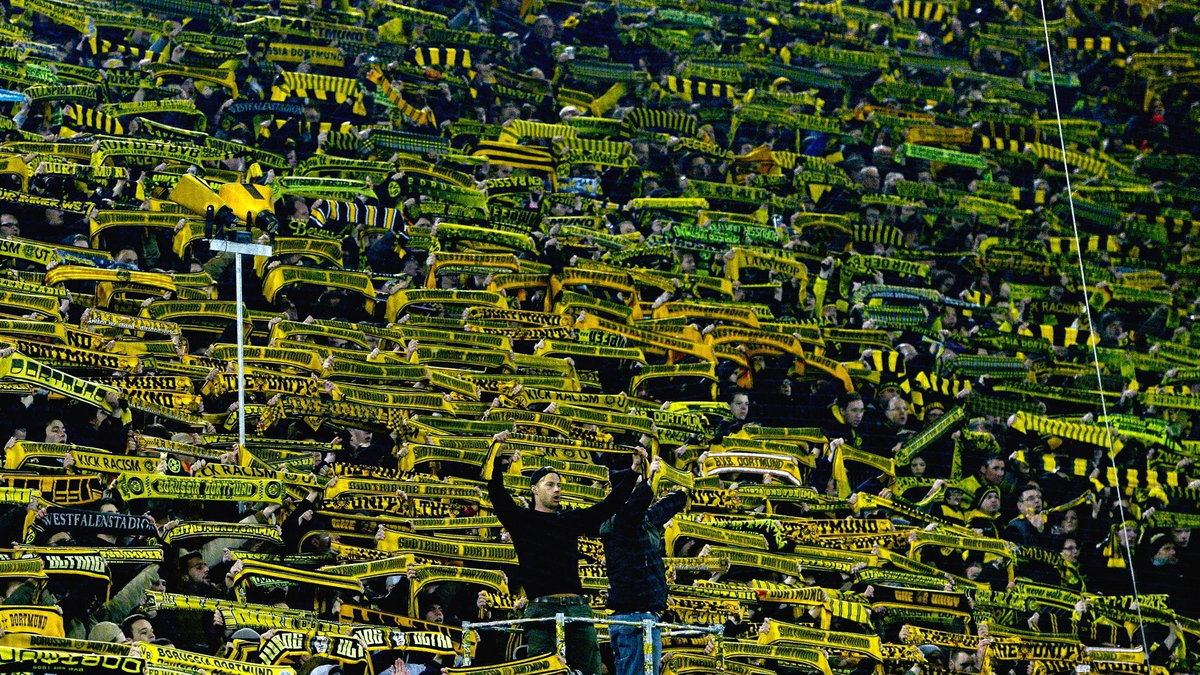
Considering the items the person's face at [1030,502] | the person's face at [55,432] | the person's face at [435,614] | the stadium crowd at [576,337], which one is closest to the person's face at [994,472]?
the stadium crowd at [576,337]

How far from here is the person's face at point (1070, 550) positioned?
1777cm

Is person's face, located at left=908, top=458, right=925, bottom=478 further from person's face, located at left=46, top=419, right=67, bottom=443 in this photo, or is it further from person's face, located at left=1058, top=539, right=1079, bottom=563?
person's face, located at left=46, top=419, right=67, bottom=443

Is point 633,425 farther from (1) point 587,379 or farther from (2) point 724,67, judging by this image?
(2) point 724,67

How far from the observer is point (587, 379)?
17.7 meters

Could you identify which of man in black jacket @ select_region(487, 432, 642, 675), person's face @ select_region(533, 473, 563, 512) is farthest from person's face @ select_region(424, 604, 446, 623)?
person's face @ select_region(533, 473, 563, 512)

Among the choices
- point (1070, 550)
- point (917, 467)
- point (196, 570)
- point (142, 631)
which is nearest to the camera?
point (142, 631)

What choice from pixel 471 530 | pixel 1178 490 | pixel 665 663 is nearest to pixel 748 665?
pixel 665 663

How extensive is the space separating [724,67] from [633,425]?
971 cm

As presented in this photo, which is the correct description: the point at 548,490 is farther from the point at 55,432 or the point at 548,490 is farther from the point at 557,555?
the point at 55,432

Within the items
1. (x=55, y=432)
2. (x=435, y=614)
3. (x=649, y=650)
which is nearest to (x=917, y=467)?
(x=435, y=614)

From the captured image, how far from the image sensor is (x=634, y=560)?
11000 mm

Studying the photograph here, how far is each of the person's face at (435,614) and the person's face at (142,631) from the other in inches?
87.1

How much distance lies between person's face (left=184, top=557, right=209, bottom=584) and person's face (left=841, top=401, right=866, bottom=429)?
797 cm

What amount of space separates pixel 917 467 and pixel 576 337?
12.1 ft
